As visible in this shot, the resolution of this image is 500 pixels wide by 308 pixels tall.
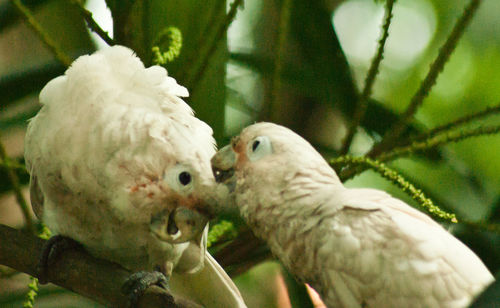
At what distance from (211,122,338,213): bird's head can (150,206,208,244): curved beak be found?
0.07 metres

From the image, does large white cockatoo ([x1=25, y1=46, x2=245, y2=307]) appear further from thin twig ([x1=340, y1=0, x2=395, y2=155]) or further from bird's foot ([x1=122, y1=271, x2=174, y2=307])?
thin twig ([x1=340, y1=0, x2=395, y2=155])

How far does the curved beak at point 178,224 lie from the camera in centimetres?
100

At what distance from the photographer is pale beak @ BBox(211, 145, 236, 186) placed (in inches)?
37.7

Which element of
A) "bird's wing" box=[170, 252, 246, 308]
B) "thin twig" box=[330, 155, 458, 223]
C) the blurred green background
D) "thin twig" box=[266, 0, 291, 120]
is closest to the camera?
"thin twig" box=[330, 155, 458, 223]

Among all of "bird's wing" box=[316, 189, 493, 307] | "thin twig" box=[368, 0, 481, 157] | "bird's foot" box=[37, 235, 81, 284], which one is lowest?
"bird's foot" box=[37, 235, 81, 284]

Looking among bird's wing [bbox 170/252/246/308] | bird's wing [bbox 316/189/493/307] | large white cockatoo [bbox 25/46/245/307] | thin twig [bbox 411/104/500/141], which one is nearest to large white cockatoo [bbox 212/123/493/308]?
bird's wing [bbox 316/189/493/307]

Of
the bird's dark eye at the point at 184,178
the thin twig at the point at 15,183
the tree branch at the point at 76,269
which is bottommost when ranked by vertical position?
the tree branch at the point at 76,269

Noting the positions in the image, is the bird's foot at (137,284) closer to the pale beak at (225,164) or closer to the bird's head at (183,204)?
the bird's head at (183,204)

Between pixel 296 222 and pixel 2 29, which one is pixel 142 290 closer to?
pixel 296 222

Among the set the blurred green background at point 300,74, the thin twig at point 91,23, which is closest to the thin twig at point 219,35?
the blurred green background at point 300,74

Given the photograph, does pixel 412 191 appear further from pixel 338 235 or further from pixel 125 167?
pixel 125 167

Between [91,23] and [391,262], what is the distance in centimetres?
63

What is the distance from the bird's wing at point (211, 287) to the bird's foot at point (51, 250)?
257 millimetres

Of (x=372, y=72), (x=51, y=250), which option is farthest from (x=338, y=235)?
(x=51, y=250)
